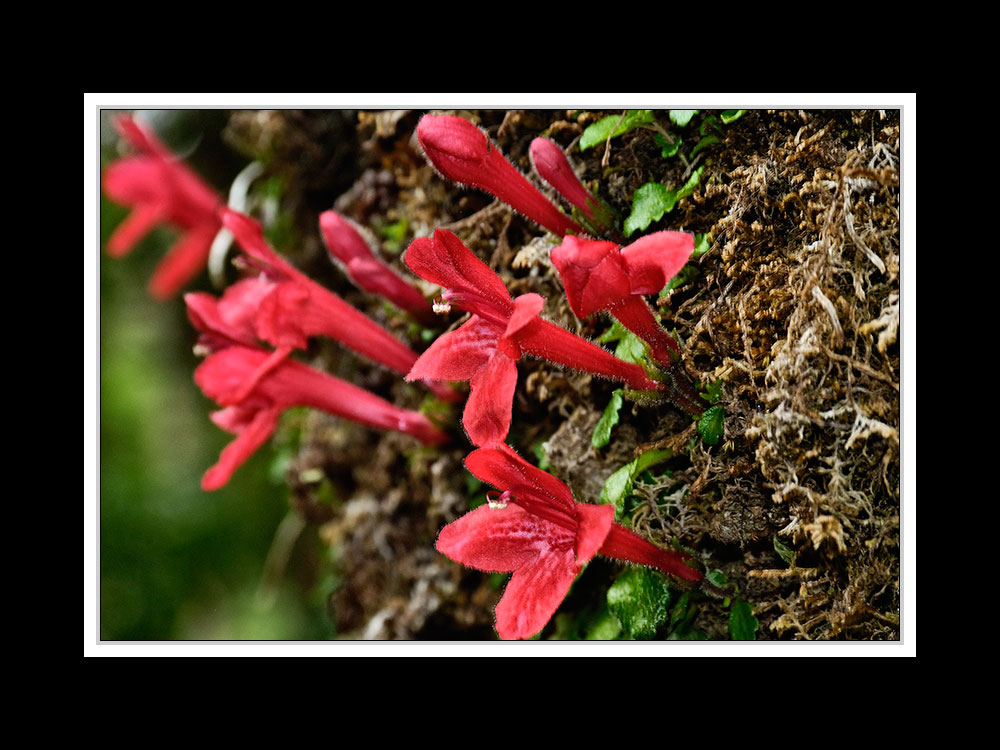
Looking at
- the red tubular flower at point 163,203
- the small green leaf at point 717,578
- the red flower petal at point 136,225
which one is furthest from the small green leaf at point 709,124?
the red flower petal at point 136,225

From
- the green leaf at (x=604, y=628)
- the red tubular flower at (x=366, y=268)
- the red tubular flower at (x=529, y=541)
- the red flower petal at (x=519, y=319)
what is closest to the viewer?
the red flower petal at (x=519, y=319)

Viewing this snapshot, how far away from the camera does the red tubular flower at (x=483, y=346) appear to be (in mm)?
1011

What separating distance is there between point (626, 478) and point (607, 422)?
0.31 ft

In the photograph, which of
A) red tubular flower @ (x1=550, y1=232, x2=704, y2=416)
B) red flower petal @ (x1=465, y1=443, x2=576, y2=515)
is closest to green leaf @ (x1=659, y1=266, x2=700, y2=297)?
red tubular flower @ (x1=550, y1=232, x2=704, y2=416)

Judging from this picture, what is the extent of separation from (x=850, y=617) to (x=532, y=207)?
0.75 metres

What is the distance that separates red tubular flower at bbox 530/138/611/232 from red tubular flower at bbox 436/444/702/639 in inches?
16.1

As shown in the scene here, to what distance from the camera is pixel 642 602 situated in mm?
1128

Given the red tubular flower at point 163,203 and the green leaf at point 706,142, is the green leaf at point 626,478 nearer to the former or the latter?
the green leaf at point 706,142

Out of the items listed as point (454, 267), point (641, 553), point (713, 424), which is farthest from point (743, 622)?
point (454, 267)

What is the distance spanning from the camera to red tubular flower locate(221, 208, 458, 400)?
1.29m

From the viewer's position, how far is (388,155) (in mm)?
1602

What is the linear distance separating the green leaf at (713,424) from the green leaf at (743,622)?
25 centimetres

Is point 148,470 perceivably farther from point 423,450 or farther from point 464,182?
point 464,182
